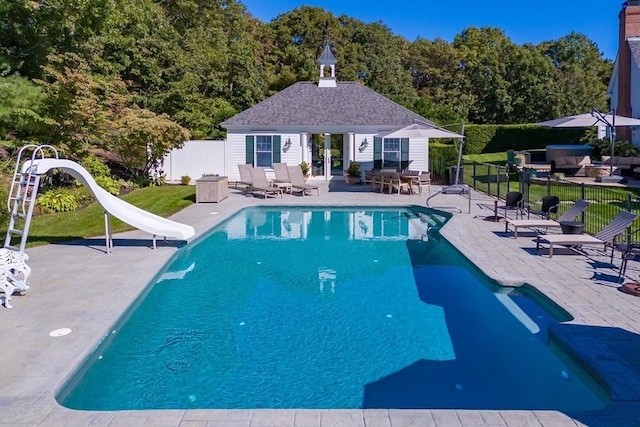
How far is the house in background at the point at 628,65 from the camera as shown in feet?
→ 84.1

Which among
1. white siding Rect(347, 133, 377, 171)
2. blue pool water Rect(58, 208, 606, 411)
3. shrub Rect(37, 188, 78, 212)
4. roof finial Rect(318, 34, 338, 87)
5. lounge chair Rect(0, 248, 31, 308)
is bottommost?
blue pool water Rect(58, 208, 606, 411)

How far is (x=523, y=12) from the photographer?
41562 millimetres

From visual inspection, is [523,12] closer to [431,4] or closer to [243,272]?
[431,4]

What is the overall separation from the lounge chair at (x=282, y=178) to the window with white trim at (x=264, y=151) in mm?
3029

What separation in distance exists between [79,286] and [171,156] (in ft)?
55.7

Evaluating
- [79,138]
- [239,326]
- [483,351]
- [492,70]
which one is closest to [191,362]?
[239,326]

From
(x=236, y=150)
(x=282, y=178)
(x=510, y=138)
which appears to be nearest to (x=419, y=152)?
(x=282, y=178)

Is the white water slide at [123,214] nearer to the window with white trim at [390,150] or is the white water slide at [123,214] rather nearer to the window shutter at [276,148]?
the window shutter at [276,148]

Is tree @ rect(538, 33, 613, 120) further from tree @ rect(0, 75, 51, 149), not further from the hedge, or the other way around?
tree @ rect(0, 75, 51, 149)

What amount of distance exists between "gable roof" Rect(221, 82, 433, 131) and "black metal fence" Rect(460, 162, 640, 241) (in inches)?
161

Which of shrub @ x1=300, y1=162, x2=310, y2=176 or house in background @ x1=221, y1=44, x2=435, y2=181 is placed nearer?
shrub @ x1=300, y1=162, x2=310, y2=176

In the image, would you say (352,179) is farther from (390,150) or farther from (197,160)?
(197,160)

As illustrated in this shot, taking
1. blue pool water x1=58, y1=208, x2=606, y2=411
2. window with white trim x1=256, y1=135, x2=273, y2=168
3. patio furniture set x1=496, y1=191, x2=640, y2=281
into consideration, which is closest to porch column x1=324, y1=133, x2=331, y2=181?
window with white trim x1=256, y1=135, x2=273, y2=168

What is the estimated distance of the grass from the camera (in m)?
12.2
